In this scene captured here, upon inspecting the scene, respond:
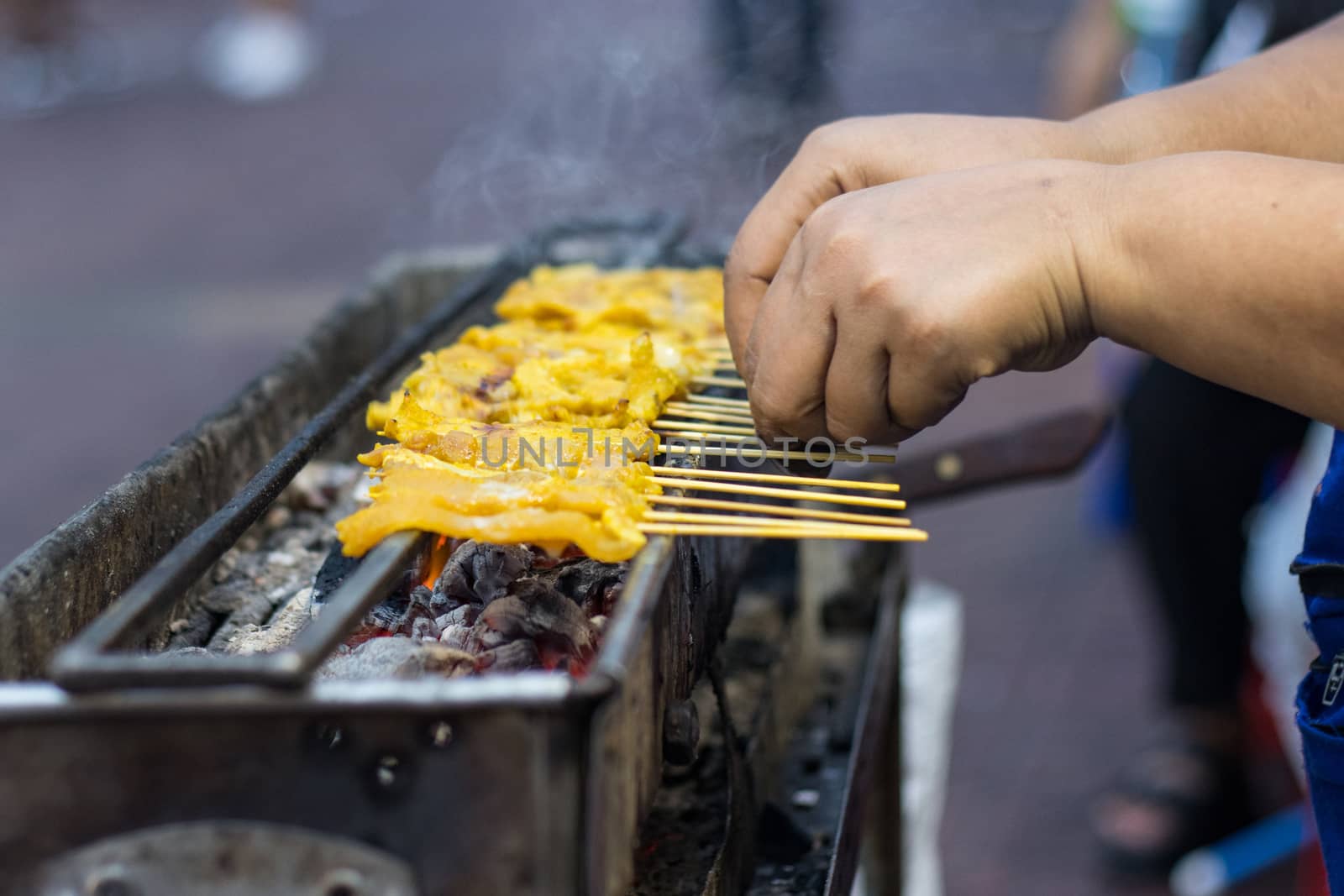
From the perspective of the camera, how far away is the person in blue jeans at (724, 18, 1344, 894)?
1469mm

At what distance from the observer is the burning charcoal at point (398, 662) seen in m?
1.63

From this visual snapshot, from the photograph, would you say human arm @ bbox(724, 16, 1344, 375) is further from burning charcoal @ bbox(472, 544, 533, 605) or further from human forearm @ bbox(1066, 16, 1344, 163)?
burning charcoal @ bbox(472, 544, 533, 605)

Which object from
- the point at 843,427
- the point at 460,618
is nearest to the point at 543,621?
the point at 460,618

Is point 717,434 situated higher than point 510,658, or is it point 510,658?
point 717,434

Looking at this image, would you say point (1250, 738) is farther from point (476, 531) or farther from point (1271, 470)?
point (476, 531)

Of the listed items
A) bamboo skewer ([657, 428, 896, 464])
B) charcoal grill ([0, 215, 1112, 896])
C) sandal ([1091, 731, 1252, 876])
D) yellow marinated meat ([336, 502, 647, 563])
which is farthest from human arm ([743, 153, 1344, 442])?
sandal ([1091, 731, 1252, 876])

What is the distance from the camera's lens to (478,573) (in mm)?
1926

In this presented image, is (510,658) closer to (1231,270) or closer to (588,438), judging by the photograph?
(588,438)

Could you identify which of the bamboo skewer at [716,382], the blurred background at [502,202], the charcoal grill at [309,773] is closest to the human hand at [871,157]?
the bamboo skewer at [716,382]

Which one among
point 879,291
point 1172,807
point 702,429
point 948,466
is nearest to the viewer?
point 879,291

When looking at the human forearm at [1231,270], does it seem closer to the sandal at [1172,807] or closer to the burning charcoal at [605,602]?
the burning charcoal at [605,602]

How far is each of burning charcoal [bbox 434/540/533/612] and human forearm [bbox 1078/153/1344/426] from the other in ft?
3.20

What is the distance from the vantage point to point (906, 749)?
3.81 metres

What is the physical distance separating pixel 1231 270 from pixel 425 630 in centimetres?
128
